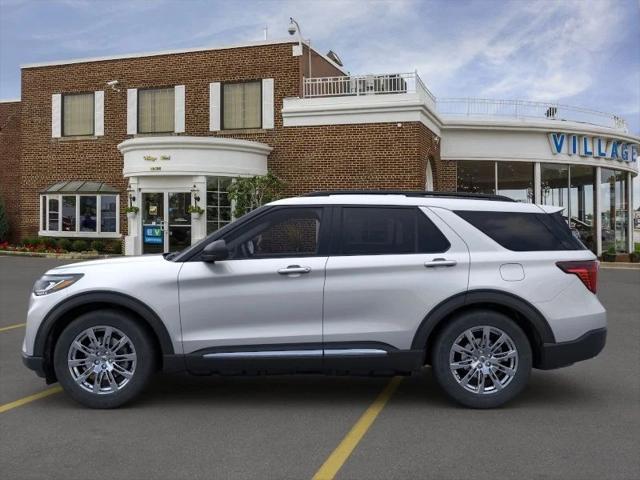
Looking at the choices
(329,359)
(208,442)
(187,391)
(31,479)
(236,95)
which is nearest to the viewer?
(31,479)

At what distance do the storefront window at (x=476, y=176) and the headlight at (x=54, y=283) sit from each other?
21.2 meters

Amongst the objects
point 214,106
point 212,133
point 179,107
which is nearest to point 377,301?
point 212,133

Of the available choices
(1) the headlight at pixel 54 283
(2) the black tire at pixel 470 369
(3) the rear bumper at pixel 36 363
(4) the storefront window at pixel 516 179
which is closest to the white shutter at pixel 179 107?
(4) the storefront window at pixel 516 179

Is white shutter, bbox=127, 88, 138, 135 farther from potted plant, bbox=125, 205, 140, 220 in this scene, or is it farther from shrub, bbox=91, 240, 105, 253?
shrub, bbox=91, 240, 105, 253

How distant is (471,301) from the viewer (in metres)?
5.20

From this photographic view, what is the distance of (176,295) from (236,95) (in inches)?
754

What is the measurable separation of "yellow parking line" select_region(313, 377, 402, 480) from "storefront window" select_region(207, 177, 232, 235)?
16158mm

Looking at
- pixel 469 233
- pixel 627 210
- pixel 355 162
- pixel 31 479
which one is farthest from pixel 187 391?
pixel 627 210

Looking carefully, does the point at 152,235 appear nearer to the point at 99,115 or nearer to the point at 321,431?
the point at 99,115

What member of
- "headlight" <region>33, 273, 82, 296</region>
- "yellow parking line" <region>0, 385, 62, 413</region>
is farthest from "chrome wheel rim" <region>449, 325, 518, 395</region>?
"yellow parking line" <region>0, 385, 62, 413</region>

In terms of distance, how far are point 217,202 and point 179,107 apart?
468 centimetres

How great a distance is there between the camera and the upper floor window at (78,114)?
82.9ft

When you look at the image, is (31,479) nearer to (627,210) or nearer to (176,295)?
(176,295)

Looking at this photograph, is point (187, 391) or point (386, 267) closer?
point (386, 267)
